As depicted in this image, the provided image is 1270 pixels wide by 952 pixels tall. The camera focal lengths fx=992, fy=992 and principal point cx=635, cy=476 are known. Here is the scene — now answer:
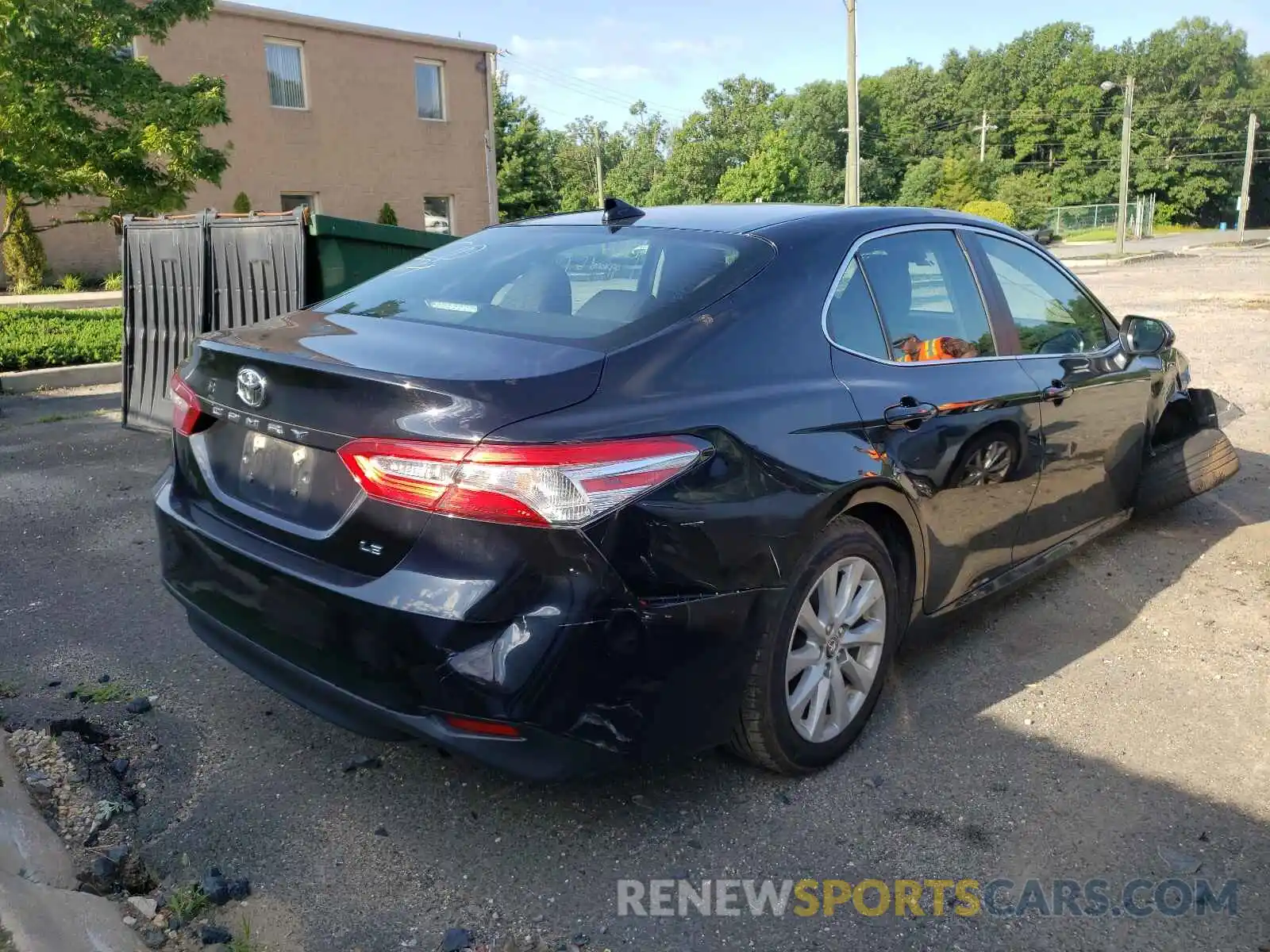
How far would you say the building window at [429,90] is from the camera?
25.8 metres

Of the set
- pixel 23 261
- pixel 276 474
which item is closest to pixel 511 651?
pixel 276 474

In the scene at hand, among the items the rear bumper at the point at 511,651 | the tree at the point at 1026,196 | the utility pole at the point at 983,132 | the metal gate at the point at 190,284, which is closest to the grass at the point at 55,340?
the metal gate at the point at 190,284

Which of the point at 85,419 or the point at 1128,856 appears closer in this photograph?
the point at 1128,856

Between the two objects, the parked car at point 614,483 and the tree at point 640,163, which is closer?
the parked car at point 614,483

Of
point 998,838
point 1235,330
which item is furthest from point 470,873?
point 1235,330

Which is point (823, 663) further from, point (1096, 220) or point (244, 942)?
point (1096, 220)

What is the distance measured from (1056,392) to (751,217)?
4.72 feet

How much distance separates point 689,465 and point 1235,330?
13304 millimetres

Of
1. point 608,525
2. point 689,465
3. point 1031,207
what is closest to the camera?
point 608,525

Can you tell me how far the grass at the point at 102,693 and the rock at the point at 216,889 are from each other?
1.17m

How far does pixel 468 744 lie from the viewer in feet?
7.57

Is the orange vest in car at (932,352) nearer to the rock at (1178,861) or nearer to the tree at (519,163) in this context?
the rock at (1178,861)

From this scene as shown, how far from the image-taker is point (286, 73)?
2333 cm

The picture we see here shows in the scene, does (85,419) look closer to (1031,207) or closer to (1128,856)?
(1128,856)
